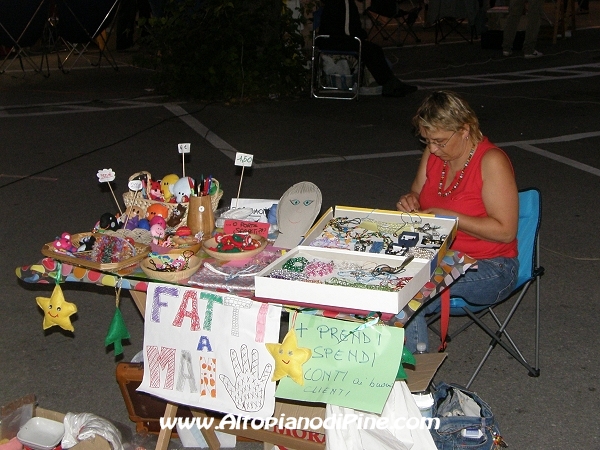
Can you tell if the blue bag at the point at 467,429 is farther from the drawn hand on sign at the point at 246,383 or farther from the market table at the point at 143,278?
the drawn hand on sign at the point at 246,383

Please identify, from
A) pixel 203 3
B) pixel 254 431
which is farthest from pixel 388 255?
pixel 203 3

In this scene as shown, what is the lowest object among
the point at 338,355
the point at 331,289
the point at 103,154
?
the point at 103,154

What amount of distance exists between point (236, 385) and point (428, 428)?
670mm

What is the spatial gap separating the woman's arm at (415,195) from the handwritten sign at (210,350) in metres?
1.08

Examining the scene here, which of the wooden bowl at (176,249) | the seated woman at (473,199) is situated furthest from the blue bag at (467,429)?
the wooden bowl at (176,249)

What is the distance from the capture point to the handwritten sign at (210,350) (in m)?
2.43

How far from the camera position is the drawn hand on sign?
245 cm

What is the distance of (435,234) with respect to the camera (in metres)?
2.78

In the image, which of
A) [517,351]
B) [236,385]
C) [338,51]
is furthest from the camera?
[338,51]

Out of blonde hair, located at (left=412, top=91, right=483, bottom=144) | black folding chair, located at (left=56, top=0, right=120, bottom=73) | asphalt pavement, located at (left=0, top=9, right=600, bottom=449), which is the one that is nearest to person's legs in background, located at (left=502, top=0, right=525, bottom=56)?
asphalt pavement, located at (left=0, top=9, right=600, bottom=449)

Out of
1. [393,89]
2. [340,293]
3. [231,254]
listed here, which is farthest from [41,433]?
[393,89]

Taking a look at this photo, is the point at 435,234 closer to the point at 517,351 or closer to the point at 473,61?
the point at 517,351

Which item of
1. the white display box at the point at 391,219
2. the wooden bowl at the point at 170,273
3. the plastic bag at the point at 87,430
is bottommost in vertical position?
the plastic bag at the point at 87,430
